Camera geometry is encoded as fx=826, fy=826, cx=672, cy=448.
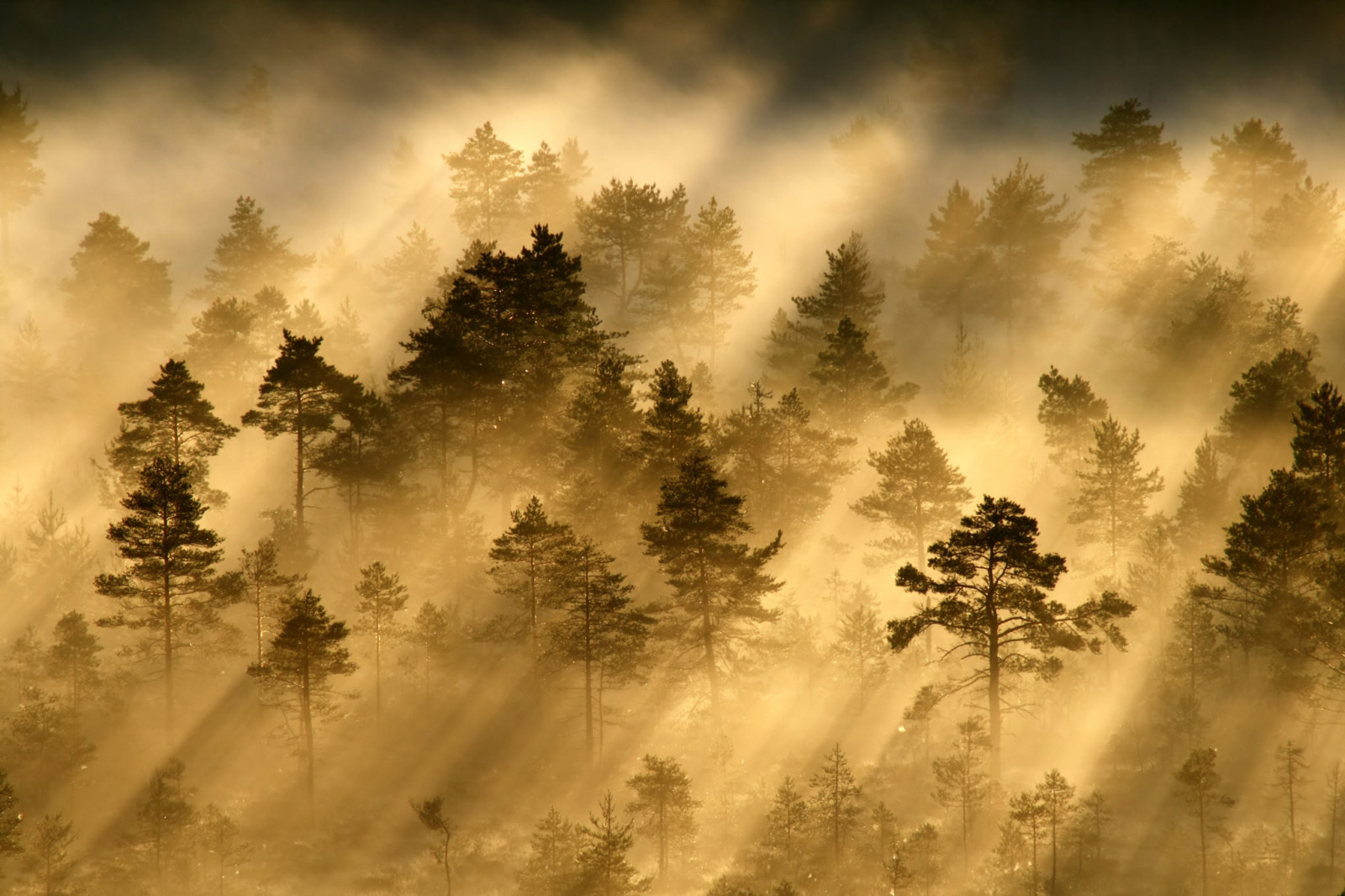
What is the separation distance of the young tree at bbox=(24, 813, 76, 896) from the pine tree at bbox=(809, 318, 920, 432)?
34.4 metres

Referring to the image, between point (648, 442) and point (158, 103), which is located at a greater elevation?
point (158, 103)

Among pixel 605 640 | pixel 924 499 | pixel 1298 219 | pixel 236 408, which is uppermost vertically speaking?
pixel 1298 219

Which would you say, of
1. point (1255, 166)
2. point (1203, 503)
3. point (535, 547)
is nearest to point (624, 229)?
point (535, 547)

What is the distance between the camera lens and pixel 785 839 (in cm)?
2562

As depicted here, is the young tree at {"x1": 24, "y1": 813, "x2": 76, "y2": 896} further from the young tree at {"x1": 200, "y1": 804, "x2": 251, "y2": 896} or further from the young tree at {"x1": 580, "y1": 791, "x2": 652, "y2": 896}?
the young tree at {"x1": 580, "y1": 791, "x2": 652, "y2": 896}

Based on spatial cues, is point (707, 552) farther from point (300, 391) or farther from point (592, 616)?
point (300, 391)

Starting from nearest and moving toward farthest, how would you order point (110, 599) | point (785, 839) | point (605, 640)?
point (785, 839) → point (605, 640) → point (110, 599)

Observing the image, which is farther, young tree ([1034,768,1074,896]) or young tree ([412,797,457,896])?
young tree ([412,797,457,896])

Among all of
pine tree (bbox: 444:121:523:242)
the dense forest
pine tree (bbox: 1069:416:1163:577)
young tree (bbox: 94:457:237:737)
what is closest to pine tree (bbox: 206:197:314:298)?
the dense forest

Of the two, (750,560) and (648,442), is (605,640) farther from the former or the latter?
(648,442)

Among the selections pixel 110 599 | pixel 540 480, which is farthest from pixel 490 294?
pixel 110 599

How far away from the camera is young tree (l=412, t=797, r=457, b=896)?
80.3ft

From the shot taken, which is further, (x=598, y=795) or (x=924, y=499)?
(x=924, y=499)

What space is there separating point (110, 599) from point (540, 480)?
18.6m
